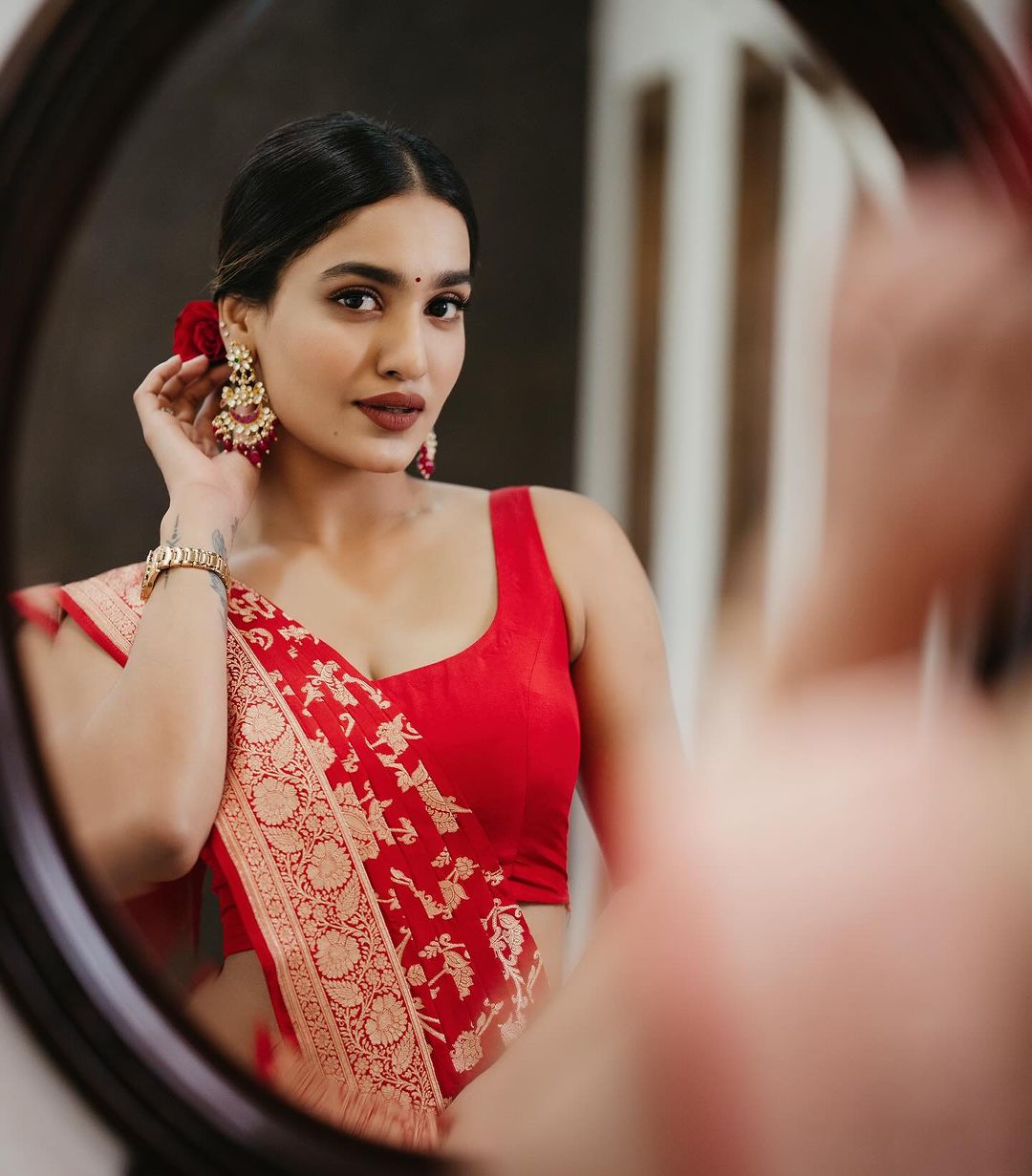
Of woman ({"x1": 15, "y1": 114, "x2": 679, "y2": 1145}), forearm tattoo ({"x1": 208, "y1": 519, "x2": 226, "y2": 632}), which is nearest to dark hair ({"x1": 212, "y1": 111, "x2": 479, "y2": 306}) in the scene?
woman ({"x1": 15, "y1": 114, "x2": 679, "y2": 1145})

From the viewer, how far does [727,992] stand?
1.45ft

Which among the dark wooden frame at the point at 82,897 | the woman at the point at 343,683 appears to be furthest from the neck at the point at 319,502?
the dark wooden frame at the point at 82,897

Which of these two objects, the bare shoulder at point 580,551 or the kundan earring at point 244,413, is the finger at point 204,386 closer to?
the kundan earring at point 244,413

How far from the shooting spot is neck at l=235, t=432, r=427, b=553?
1.65 feet

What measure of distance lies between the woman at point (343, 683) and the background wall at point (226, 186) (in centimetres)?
1

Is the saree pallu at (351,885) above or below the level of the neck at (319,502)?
below

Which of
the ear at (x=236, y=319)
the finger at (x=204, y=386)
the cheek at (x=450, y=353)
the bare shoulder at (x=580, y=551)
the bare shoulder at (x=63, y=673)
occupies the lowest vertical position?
the bare shoulder at (x=580, y=551)

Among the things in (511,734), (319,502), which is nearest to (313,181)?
(319,502)

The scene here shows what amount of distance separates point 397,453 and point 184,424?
3.8 inches

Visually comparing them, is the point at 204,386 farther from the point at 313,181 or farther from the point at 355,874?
the point at 355,874

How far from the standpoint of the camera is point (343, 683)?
50cm

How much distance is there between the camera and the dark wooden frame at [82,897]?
46 cm

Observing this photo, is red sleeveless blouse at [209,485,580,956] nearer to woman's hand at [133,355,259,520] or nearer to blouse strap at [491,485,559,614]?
blouse strap at [491,485,559,614]

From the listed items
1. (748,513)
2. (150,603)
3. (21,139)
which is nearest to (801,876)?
(748,513)
